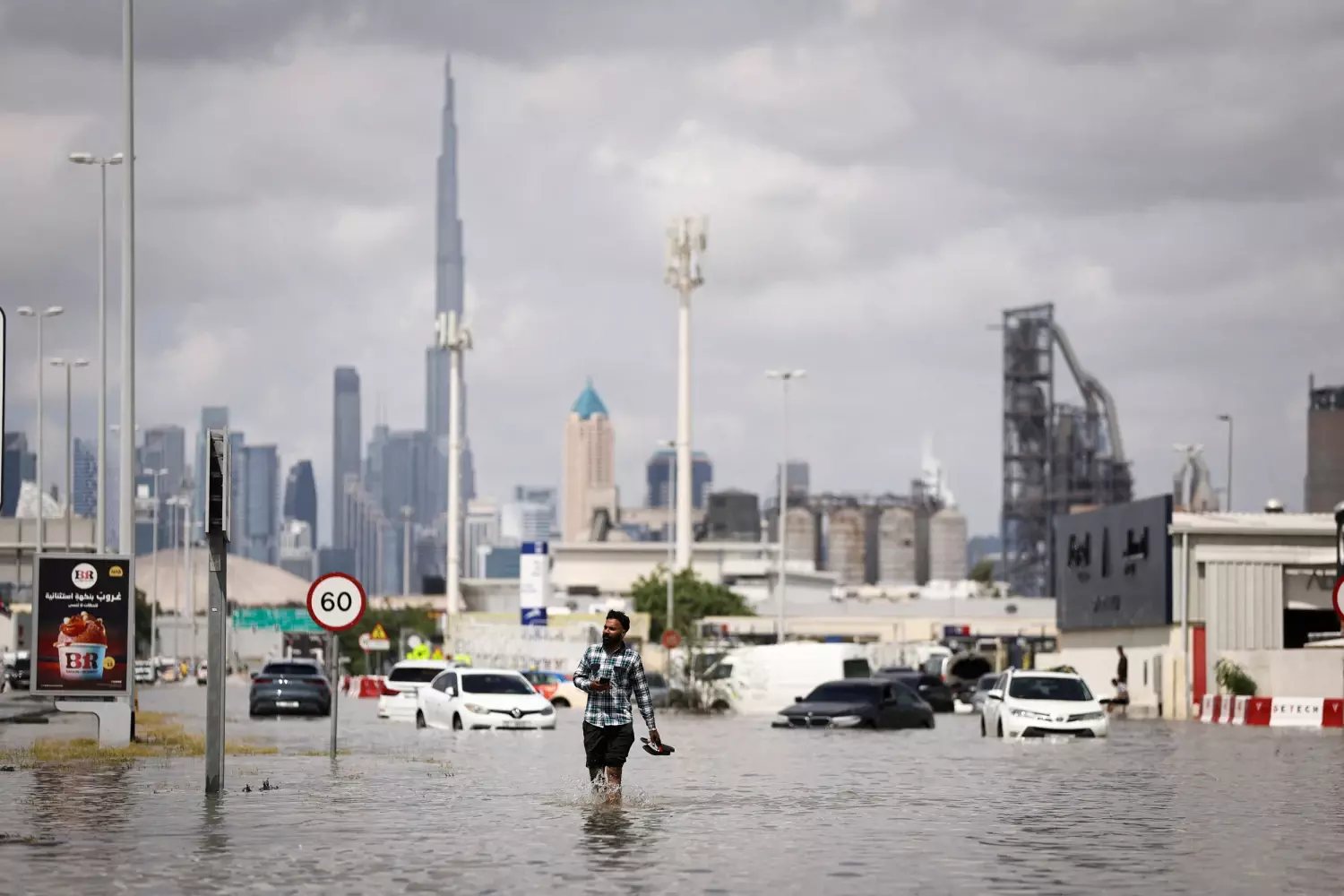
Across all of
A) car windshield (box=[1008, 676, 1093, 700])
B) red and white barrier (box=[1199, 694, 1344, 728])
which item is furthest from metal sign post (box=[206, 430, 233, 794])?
red and white barrier (box=[1199, 694, 1344, 728])

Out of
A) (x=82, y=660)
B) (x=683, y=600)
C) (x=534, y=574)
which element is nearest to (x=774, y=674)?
(x=82, y=660)

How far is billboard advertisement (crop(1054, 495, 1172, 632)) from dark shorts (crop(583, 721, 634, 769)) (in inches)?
1766

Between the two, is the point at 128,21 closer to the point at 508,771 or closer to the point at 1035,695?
the point at 508,771

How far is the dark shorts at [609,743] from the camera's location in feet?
65.7

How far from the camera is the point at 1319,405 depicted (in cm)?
17562

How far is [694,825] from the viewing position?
18.8 m

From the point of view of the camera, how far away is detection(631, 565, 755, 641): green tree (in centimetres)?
11900

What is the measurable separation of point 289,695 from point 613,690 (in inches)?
1488

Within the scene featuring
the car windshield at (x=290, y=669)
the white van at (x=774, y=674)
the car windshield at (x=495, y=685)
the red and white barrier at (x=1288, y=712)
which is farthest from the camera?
the white van at (x=774, y=674)

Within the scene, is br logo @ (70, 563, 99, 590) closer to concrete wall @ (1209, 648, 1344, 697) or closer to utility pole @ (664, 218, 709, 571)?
concrete wall @ (1209, 648, 1344, 697)

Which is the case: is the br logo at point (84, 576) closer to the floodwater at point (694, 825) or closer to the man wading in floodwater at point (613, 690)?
the floodwater at point (694, 825)

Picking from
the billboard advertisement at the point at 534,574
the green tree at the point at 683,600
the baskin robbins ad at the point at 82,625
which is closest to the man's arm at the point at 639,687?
the baskin robbins ad at the point at 82,625

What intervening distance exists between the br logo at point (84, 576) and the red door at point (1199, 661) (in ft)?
121

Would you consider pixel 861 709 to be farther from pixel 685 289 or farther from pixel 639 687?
pixel 685 289
